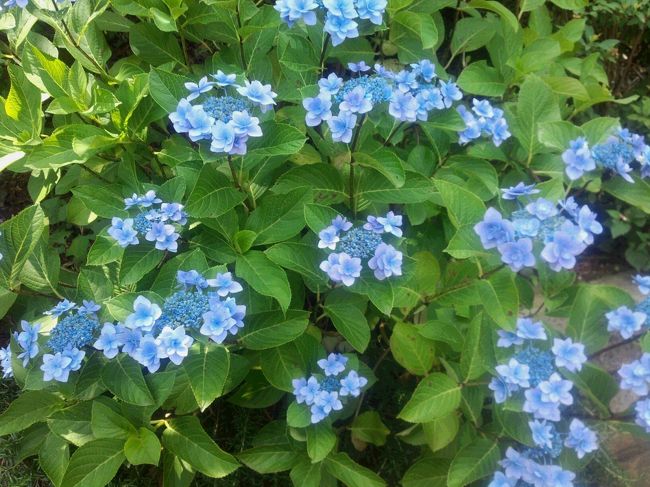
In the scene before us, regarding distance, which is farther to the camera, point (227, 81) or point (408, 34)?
point (408, 34)

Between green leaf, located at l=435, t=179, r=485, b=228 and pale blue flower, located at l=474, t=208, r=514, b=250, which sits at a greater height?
pale blue flower, located at l=474, t=208, r=514, b=250

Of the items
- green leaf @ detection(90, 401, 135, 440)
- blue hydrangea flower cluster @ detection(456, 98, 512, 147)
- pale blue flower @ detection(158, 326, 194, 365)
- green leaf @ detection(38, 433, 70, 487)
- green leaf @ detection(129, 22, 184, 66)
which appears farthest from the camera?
green leaf @ detection(129, 22, 184, 66)

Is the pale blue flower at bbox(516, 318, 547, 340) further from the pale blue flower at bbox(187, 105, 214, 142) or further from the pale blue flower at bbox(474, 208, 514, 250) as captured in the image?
the pale blue flower at bbox(187, 105, 214, 142)

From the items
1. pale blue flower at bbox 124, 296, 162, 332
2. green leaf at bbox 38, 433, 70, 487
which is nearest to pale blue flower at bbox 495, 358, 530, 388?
pale blue flower at bbox 124, 296, 162, 332

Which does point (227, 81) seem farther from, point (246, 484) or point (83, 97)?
point (246, 484)

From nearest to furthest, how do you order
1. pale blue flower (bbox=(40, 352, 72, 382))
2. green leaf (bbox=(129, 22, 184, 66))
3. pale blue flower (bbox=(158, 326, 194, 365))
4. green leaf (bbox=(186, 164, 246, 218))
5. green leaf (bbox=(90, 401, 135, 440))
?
1. pale blue flower (bbox=(158, 326, 194, 365))
2. pale blue flower (bbox=(40, 352, 72, 382))
3. green leaf (bbox=(186, 164, 246, 218))
4. green leaf (bbox=(90, 401, 135, 440))
5. green leaf (bbox=(129, 22, 184, 66))

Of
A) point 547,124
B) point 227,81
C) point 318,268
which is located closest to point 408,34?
point 547,124
